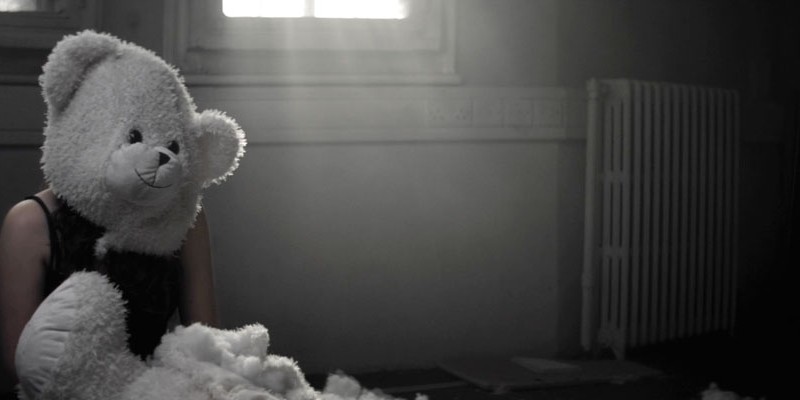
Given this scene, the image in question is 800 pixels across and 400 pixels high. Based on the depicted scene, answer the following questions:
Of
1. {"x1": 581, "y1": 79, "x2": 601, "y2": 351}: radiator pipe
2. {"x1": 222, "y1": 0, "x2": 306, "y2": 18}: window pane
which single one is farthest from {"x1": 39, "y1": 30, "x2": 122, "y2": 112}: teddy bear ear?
{"x1": 581, "y1": 79, "x2": 601, "y2": 351}: radiator pipe

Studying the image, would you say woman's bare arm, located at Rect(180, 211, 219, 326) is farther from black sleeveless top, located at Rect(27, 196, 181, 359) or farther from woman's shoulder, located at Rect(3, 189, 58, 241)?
woman's shoulder, located at Rect(3, 189, 58, 241)

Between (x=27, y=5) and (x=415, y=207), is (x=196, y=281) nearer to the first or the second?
(x=27, y=5)

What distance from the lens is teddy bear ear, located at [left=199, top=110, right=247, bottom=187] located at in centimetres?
176

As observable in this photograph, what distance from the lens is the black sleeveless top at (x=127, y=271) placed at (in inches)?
63.9

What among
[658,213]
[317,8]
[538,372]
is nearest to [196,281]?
[317,8]

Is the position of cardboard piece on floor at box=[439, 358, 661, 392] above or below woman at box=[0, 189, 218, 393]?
below

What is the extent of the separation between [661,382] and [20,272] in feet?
7.06

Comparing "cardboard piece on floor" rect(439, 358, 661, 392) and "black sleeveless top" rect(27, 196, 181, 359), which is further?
"cardboard piece on floor" rect(439, 358, 661, 392)

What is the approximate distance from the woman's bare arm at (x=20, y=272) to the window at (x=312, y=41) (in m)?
1.44

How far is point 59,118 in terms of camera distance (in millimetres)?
1682

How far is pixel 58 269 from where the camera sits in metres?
1.62

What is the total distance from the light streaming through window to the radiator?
713 mm

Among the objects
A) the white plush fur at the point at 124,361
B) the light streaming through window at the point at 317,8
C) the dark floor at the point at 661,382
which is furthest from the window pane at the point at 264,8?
the white plush fur at the point at 124,361

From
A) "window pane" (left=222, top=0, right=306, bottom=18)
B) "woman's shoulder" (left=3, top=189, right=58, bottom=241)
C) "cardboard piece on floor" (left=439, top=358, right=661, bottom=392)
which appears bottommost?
"cardboard piece on floor" (left=439, top=358, right=661, bottom=392)
